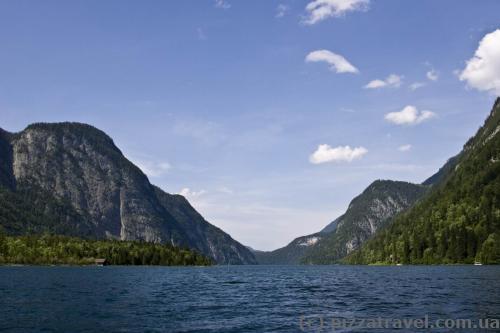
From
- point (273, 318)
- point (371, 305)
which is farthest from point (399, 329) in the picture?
point (371, 305)

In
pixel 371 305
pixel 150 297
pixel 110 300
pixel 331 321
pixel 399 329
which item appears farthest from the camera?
pixel 150 297

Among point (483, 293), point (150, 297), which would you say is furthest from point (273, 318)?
point (483, 293)

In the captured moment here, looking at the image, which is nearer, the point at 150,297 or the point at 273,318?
the point at 273,318

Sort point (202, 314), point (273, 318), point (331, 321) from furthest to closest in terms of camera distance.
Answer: point (202, 314) < point (273, 318) < point (331, 321)

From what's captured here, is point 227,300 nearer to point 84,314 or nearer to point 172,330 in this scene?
point 84,314

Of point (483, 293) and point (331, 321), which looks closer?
point (331, 321)

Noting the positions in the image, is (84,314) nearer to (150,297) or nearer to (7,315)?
(7,315)

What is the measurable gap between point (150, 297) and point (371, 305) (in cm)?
3275

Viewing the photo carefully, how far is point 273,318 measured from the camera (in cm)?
4922

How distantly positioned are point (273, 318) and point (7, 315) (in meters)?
26.5

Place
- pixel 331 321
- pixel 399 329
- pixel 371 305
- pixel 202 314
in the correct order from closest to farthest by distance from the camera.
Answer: pixel 399 329
pixel 331 321
pixel 202 314
pixel 371 305

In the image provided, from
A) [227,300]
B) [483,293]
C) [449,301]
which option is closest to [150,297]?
[227,300]

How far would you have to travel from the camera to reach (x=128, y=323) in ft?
150

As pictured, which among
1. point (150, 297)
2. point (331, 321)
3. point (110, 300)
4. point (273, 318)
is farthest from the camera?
point (150, 297)
